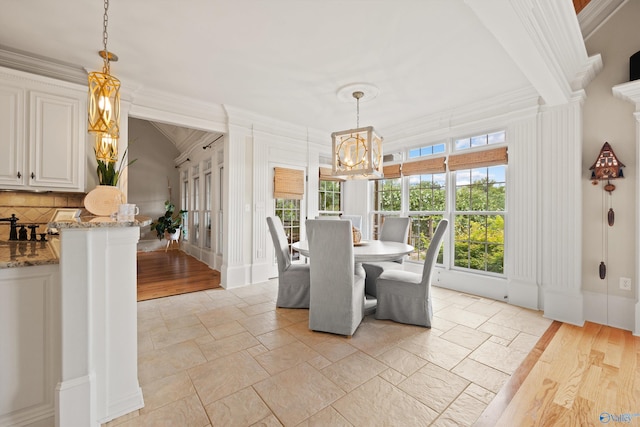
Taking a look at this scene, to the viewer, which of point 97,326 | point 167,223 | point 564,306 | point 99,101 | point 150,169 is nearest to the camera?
point 97,326

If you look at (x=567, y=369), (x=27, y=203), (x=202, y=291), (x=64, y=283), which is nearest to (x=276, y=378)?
(x=64, y=283)

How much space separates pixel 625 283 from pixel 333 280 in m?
2.95

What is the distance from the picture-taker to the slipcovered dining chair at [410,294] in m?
2.65

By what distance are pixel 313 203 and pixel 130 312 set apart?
3.75 metres

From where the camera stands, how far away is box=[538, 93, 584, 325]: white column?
282 centimetres

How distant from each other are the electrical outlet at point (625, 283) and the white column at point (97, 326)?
168 inches

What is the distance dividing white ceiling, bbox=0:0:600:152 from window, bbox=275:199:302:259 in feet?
5.96

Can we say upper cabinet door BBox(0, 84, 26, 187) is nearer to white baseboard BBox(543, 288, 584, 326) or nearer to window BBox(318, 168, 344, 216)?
window BBox(318, 168, 344, 216)

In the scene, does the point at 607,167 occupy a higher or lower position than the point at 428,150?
lower

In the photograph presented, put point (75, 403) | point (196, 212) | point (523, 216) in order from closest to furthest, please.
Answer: point (75, 403) → point (523, 216) → point (196, 212)

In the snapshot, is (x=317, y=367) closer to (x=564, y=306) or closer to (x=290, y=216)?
(x=564, y=306)

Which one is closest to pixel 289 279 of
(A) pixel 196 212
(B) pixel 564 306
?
(B) pixel 564 306

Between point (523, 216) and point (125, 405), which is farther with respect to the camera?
point (523, 216)

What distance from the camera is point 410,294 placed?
8.81ft
